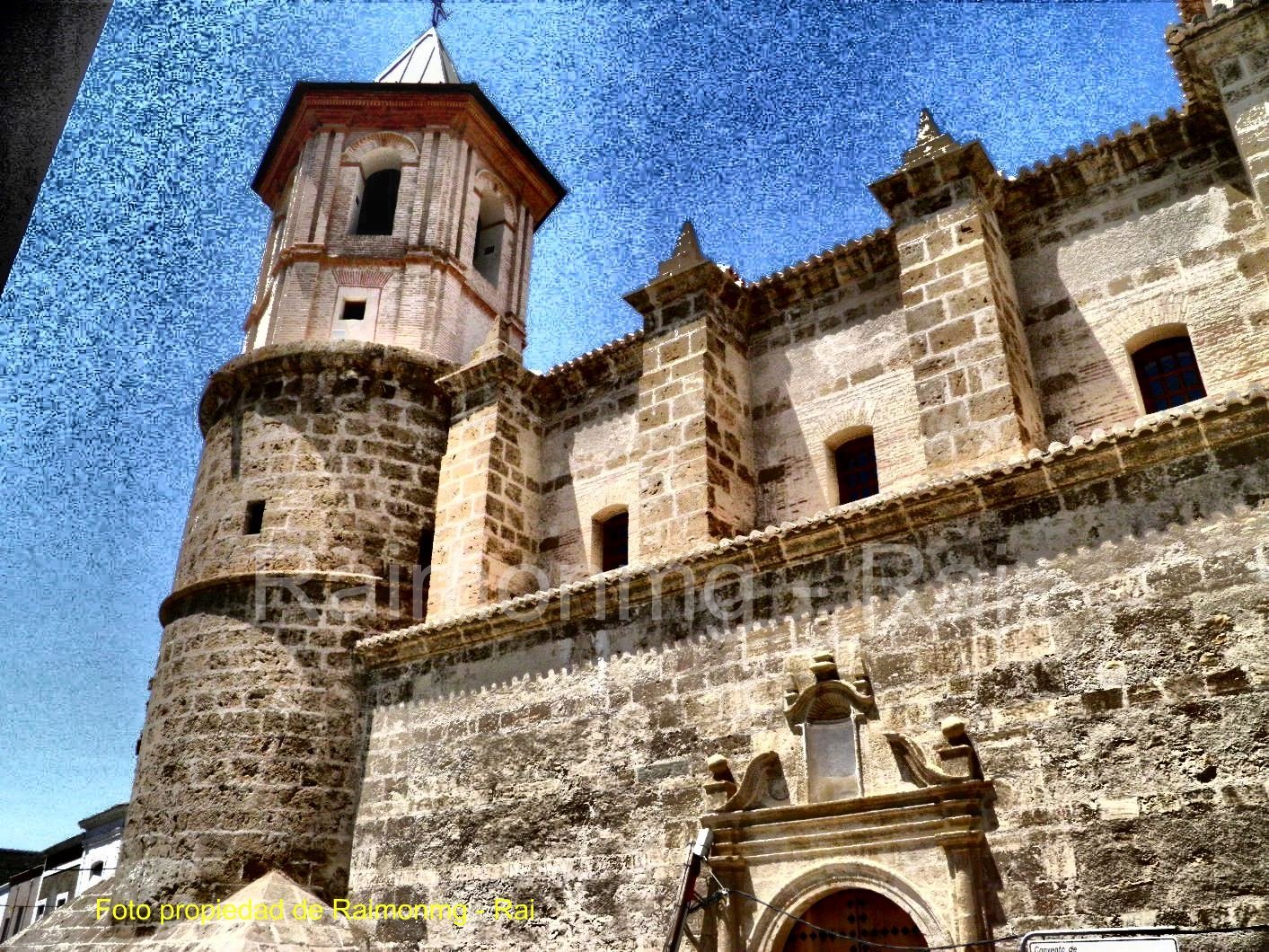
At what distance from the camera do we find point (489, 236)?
15.2 meters

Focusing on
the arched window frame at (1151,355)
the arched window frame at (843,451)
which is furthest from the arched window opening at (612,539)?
the arched window frame at (1151,355)

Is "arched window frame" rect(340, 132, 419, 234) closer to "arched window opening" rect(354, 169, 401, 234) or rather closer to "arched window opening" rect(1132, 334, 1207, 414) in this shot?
"arched window opening" rect(354, 169, 401, 234)

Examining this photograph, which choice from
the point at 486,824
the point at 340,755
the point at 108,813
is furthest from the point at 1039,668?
the point at 108,813

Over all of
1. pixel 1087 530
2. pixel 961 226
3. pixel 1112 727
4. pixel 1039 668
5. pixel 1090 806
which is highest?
pixel 961 226

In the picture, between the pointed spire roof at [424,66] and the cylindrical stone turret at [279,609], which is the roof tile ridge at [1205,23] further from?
the pointed spire roof at [424,66]

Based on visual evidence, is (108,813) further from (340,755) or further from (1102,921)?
(1102,921)

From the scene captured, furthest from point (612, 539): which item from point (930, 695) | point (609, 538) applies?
point (930, 695)

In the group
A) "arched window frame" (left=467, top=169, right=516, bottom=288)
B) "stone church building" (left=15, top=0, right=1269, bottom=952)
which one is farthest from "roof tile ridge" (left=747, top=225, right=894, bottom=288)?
"arched window frame" (left=467, top=169, right=516, bottom=288)

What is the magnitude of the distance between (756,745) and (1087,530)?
9.05ft

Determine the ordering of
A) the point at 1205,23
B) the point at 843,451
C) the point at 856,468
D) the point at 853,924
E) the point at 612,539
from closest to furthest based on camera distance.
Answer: the point at 853,924 < the point at 1205,23 < the point at 856,468 < the point at 843,451 < the point at 612,539

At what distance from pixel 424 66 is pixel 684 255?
28.4 ft

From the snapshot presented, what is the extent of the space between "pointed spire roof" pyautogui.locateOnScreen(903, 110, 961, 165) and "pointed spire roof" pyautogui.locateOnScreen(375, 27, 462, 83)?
9.19 metres

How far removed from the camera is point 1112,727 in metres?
5.89

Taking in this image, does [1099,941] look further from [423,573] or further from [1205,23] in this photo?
[423,573]
